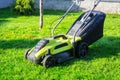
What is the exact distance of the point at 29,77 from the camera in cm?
722

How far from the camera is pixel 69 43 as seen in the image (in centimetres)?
811

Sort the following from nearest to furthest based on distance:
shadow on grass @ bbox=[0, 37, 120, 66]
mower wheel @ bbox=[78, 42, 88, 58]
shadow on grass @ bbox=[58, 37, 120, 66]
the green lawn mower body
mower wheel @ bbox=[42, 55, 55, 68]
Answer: mower wheel @ bbox=[42, 55, 55, 68], the green lawn mower body, mower wheel @ bbox=[78, 42, 88, 58], shadow on grass @ bbox=[58, 37, 120, 66], shadow on grass @ bbox=[0, 37, 120, 66]

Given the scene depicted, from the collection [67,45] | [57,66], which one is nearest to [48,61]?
[57,66]

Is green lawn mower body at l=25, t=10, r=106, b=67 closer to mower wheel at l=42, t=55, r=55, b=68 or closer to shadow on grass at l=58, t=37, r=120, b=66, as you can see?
mower wheel at l=42, t=55, r=55, b=68

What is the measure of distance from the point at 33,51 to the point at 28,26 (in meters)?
4.63

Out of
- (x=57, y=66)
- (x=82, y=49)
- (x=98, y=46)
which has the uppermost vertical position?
(x=82, y=49)

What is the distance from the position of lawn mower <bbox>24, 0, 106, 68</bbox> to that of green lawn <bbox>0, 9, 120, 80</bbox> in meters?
0.19

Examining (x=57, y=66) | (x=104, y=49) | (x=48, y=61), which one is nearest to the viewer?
(x=48, y=61)

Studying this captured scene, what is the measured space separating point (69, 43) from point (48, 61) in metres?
0.81

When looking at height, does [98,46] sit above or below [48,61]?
below

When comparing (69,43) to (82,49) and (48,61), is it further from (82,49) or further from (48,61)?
(48,61)

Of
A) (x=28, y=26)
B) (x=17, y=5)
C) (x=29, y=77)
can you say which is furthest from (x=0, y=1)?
(x=29, y=77)

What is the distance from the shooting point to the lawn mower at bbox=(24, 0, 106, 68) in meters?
7.69

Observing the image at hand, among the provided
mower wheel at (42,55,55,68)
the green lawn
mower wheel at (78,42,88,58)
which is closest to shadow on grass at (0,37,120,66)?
the green lawn
